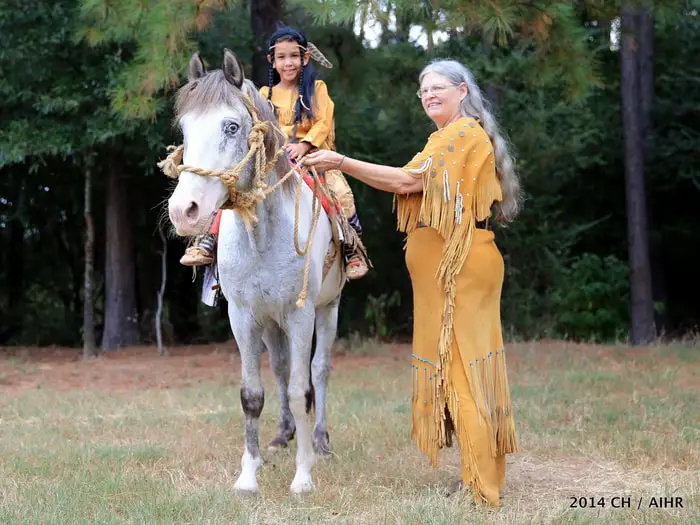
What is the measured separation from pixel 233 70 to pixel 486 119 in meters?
1.31

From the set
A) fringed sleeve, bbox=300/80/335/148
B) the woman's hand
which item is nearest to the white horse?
the woman's hand

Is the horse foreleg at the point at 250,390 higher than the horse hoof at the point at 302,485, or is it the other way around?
the horse foreleg at the point at 250,390

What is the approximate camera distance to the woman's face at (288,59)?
5.06 metres

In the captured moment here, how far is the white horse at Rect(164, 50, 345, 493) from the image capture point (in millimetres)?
3566

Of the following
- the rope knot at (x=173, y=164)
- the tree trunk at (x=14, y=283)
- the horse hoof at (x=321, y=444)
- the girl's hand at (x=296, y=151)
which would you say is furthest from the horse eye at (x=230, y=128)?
the tree trunk at (x=14, y=283)

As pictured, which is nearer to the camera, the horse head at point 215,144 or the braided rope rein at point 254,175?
the horse head at point 215,144

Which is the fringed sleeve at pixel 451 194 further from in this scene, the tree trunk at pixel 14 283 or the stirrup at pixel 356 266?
the tree trunk at pixel 14 283

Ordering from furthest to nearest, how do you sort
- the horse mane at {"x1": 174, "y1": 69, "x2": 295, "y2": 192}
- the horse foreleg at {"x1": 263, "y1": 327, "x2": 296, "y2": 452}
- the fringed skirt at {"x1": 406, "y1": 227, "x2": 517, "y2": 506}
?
the horse foreleg at {"x1": 263, "y1": 327, "x2": 296, "y2": 452}
the fringed skirt at {"x1": 406, "y1": 227, "x2": 517, "y2": 506}
the horse mane at {"x1": 174, "y1": 69, "x2": 295, "y2": 192}

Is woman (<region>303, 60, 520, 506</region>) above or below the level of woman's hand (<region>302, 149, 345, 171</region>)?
below

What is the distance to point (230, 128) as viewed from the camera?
12.2ft

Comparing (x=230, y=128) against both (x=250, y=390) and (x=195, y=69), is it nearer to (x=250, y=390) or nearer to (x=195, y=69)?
(x=195, y=69)

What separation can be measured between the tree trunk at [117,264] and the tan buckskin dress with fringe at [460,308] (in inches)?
362

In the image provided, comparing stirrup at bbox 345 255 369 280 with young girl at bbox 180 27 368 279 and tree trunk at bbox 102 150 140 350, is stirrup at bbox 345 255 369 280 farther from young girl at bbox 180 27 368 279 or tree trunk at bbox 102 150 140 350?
tree trunk at bbox 102 150 140 350

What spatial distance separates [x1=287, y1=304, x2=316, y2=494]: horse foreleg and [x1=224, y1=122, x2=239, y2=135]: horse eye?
1.10 metres
